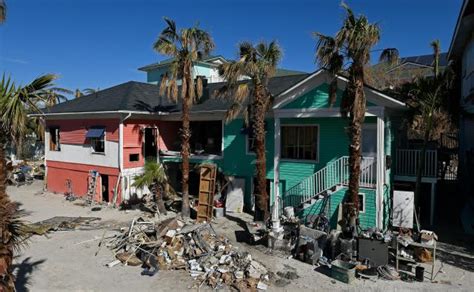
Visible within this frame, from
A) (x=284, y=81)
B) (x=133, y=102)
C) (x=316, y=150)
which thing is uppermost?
(x=284, y=81)

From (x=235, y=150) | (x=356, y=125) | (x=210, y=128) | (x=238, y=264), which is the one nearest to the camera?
(x=238, y=264)

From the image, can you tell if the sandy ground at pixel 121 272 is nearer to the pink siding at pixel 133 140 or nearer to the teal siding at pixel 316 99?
the pink siding at pixel 133 140

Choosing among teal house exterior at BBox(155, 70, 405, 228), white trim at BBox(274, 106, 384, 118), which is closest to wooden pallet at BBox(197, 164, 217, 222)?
teal house exterior at BBox(155, 70, 405, 228)

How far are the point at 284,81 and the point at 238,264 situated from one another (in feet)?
41.7

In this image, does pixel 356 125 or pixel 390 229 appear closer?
pixel 356 125

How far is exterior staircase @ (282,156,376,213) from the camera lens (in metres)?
14.1

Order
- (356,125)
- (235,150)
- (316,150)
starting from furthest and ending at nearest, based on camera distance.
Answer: (235,150), (316,150), (356,125)

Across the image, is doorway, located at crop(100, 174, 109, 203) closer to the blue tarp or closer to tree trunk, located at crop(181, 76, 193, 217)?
the blue tarp

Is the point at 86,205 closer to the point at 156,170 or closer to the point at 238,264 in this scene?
the point at 156,170

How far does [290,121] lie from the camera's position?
16.2 meters

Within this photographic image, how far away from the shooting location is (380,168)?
13.5 metres

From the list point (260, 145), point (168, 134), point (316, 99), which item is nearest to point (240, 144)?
point (260, 145)

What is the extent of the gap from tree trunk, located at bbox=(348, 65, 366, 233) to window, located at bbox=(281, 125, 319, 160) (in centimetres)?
349

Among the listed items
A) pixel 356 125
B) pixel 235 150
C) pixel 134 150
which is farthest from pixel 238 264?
pixel 134 150
